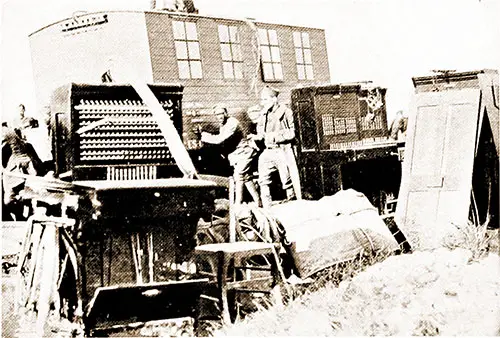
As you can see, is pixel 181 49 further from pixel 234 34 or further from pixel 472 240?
pixel 472 240

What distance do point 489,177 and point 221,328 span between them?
154 inches

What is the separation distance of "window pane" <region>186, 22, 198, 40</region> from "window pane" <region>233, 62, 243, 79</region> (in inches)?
40.1

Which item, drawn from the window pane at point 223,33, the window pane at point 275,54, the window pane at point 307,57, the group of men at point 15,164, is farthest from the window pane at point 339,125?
the group of men at point 15,164

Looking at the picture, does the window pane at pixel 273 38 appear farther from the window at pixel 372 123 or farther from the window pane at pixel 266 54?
the window at pixel 372 123

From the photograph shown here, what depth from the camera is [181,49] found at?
413 inches

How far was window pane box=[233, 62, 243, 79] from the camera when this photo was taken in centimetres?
1131

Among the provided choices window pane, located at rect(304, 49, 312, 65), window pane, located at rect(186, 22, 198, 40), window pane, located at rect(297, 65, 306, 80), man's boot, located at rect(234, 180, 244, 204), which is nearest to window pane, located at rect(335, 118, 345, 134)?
window pane, located at rect(297, 65, 306, 80)

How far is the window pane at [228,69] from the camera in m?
11.1

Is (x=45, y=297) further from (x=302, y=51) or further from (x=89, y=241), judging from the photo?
(x=302, y=51)

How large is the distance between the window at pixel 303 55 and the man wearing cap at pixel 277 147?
345cm

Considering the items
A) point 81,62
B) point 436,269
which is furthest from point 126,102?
point 81,62

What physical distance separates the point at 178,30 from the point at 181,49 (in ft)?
1.10

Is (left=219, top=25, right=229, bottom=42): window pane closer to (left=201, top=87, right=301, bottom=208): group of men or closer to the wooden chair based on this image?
(left=201, top=87, right=301, bottom=208): group of men

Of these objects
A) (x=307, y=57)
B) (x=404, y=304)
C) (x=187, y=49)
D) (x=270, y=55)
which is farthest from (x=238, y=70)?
(x=404, y=304)
